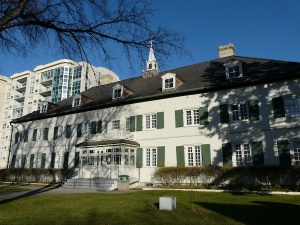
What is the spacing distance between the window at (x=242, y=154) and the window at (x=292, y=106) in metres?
3.37

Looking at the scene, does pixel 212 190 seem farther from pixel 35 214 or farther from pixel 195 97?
pixel 35 214

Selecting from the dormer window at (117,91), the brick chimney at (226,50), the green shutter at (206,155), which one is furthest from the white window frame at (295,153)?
the dormer window at (117,91)

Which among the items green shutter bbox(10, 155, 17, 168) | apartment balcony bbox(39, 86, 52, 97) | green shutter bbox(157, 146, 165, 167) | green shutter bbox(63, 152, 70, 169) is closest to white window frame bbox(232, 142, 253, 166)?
green shutter bbox(157, 146, 165, 167)

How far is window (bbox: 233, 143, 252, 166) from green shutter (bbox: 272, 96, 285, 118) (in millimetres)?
2747

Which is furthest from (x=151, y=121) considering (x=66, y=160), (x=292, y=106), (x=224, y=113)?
(x=292, y=106)

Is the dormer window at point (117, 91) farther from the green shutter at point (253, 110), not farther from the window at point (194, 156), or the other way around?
the green shutter at point (253, 110)

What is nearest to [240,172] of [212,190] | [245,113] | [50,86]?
[212,190]

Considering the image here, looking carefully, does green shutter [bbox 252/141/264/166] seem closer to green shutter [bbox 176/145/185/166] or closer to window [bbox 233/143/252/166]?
window [bbox 233/143/252/166]

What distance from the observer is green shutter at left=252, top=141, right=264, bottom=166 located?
17141 millimetres

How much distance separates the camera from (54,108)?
31.0m

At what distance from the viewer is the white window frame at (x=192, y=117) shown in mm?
20156

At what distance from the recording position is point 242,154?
18.0 m

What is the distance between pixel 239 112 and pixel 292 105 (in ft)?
10.9

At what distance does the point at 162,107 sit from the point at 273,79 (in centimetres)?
852
